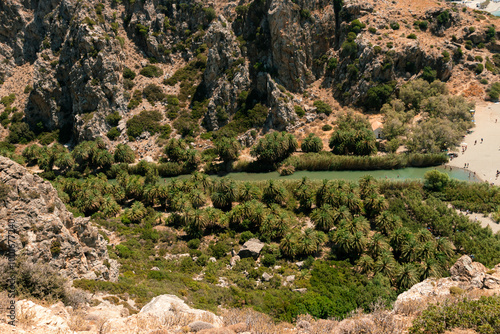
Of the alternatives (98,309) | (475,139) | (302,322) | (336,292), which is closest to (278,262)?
(336,292)

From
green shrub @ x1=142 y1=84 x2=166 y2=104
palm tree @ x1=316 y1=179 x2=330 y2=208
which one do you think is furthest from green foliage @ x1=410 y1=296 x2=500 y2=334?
green shrub @ x1=142 y1=84 x2=166 y2=104

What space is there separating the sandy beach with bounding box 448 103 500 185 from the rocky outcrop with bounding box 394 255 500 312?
1734 inches

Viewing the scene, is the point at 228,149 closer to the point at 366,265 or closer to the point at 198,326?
the point at 366,265

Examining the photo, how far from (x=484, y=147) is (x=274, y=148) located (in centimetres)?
4635

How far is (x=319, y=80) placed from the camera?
341 ft

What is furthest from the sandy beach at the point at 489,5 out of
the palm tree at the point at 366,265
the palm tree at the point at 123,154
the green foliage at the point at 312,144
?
the palm tree at the point at 123,154

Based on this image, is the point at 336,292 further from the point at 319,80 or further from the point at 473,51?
the point at 473,51

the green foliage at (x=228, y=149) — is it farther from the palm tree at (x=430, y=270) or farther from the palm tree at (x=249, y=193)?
the palm tree at (x=430, y=270)

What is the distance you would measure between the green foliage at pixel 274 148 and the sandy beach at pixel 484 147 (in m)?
34.2

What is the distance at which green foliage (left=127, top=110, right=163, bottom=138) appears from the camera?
9488cm

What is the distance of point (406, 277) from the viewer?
4434 centimetres

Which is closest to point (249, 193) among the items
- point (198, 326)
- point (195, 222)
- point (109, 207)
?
point (195, 222)

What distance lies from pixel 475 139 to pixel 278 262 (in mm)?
60663

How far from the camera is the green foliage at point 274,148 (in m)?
80.9
